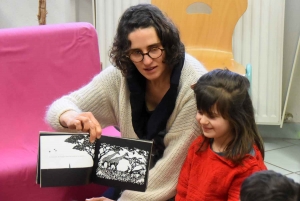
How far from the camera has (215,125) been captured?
4.22ft

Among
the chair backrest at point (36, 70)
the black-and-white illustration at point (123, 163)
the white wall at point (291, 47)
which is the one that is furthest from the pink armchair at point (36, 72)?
the white wall at point (291, 47)

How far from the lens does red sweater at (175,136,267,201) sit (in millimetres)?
1249

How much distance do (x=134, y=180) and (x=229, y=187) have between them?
290 mm

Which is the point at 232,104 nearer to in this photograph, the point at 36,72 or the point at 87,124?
the point at 87,124

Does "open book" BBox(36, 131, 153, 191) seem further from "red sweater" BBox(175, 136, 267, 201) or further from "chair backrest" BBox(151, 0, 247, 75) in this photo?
"chair backrest" BBox(151, 0, 247, 75)

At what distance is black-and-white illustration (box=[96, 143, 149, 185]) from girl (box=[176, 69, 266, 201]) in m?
0.16

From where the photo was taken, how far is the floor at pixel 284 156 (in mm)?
2410

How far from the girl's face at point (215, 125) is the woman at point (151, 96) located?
0.12m

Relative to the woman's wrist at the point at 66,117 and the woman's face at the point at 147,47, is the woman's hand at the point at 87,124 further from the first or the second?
the woman's face at the point at 147,47

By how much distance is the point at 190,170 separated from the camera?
1.39 m

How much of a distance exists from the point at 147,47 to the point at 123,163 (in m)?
0.36

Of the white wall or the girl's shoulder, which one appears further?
the white wall

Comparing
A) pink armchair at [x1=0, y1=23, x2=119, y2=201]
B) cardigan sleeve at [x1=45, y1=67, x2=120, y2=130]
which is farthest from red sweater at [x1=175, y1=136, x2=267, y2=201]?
pink armchair at [x1=0, y1=23, x2=119, y2=201]

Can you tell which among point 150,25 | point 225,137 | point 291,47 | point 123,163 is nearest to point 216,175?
point 225,137
